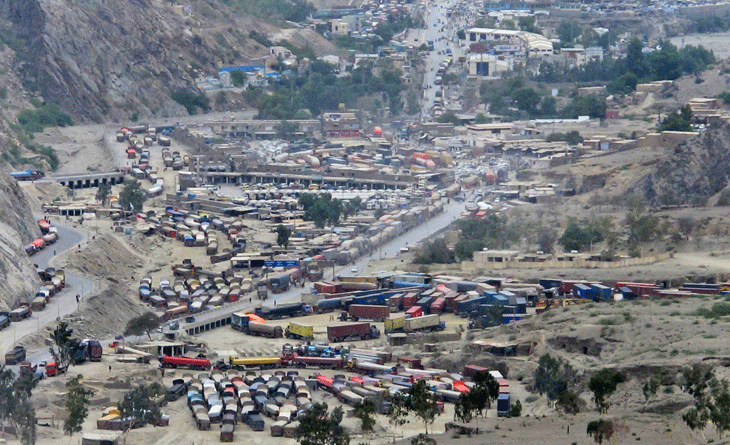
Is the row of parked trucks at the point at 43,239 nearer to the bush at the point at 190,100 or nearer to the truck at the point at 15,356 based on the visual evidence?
the truck at the point at 15,356

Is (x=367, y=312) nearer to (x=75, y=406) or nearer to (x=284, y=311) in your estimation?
(x=284, y=311)

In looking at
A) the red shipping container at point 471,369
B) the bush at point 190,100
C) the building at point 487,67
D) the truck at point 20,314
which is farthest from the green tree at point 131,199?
the building at point 487,67

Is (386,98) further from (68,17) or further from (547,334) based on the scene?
(547,334)

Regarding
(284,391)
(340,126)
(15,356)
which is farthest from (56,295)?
(340,126)

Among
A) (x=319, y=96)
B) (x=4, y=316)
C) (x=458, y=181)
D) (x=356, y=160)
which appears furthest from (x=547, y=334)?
(x=319, y=96)

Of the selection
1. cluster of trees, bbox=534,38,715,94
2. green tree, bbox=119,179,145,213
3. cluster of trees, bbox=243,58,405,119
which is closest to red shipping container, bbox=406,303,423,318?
green tree, bbox=119,179,145,213

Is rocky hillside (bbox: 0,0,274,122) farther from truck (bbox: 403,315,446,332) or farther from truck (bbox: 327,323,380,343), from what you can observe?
truck (bbox: 403,315,446,332)
